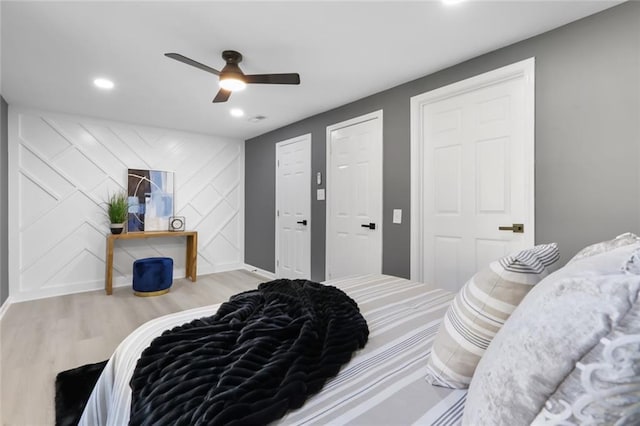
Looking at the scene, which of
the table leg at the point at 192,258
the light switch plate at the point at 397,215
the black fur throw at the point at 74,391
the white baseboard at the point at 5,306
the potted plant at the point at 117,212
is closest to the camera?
the black fur throw at the point at 74,391

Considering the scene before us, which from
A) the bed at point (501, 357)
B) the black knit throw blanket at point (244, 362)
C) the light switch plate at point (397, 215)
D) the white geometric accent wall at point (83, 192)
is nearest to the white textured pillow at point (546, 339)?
the bed at point (501, 357)

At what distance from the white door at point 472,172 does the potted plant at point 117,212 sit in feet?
12.2

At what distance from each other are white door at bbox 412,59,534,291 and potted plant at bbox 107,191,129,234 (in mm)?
3713

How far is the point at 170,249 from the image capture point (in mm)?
4559

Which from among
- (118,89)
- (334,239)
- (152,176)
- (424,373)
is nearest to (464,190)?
(334,239)

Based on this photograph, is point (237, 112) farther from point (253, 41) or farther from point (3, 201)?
point (3, 201)

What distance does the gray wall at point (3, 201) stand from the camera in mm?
3138

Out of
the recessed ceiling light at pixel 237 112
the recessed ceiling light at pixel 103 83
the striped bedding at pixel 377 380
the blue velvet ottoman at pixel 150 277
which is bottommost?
the blue velvet ottoman at pixel 150 277

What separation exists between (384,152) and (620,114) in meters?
1.70

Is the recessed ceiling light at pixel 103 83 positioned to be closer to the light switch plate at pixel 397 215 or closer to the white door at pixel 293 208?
the white door at pixel 293 208

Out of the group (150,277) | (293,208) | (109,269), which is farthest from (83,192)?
(293,208)

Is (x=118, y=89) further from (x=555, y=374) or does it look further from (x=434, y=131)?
(x=555, y=374)

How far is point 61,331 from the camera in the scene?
8.75 feet

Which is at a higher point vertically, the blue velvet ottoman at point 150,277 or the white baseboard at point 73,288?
the blue velvet ottoman at point 150,277
